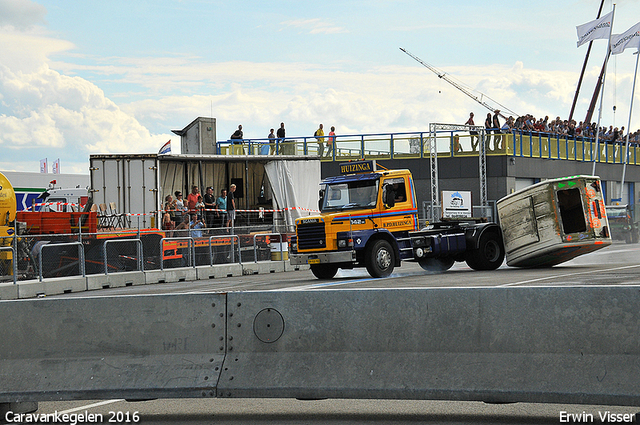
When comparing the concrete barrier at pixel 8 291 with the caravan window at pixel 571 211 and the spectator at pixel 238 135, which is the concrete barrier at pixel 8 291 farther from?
the spectator at pixel 238 135

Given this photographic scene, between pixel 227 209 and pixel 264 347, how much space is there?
734 inches

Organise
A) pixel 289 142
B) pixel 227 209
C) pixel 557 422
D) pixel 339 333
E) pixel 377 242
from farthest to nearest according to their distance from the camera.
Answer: pixel 289 142, pixel 227 209, pixel 377 242, pixel 339 333, pixel 557 422

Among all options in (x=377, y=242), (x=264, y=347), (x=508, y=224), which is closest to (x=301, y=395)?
(x=264, y=347)

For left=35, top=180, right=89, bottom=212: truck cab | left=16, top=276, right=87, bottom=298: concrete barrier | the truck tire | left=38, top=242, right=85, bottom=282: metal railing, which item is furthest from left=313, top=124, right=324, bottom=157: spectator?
left=16, top=276, right=87, bottom=298: concrete barrier

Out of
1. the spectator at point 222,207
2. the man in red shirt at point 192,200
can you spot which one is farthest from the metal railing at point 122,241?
the spectator at point 222,207

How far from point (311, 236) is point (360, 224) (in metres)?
1.24

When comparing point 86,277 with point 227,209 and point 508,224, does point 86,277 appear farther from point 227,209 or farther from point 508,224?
point 508,224

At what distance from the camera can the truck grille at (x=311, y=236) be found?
1811 cm

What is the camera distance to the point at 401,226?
60.9ft

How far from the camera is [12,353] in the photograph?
639 cm

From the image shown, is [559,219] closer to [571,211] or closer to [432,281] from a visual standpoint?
[571,211]

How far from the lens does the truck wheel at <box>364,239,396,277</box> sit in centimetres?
1780

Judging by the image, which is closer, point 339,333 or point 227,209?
point 339,333

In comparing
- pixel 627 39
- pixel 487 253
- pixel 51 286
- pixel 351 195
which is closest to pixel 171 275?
pixel 51 286
